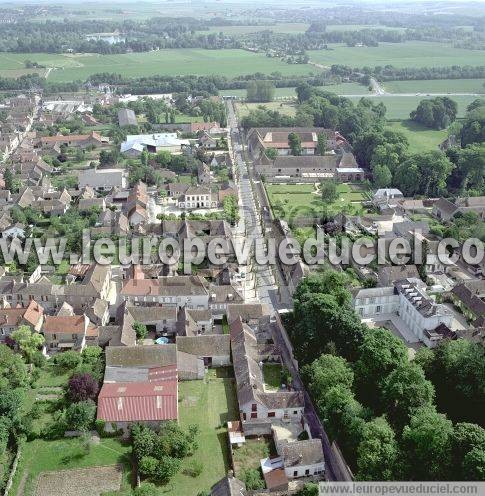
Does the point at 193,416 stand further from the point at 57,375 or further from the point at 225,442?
the point at 57,375

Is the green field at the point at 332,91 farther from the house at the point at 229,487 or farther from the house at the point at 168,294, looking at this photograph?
the house at the point at 229,487

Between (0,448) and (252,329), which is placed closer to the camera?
(0,448)

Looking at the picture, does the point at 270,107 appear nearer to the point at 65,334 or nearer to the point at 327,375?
the point at 65,334

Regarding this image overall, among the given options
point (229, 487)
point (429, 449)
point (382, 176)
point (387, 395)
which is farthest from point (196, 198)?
point (429, 449)

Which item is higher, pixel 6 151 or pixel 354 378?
pixel 354 378

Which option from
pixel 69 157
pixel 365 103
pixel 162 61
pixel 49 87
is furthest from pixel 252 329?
pixel 162 61

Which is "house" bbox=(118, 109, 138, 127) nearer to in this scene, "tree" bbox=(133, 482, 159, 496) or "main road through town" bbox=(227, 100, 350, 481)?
"main road through town" bbox=(227, 100, 350, 481)

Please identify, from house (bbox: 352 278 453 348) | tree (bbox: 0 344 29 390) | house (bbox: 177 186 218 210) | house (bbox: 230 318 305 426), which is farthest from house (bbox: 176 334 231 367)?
house (bbox: 177 186 218 210)
